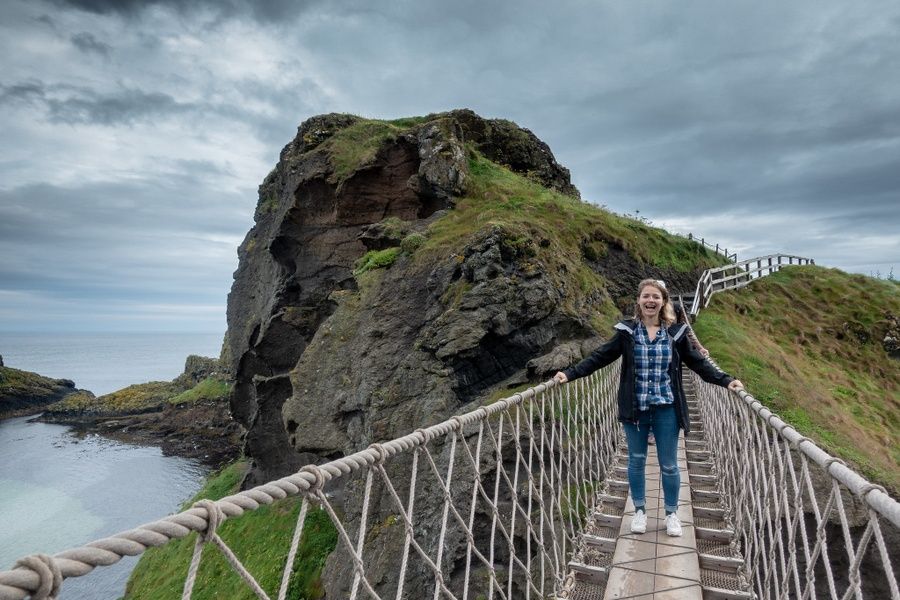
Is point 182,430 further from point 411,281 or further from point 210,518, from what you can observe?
point 210,518

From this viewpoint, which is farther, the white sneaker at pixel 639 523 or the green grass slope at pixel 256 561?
the green grass slope at pixel 256 561

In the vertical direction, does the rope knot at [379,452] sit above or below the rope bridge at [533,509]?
above

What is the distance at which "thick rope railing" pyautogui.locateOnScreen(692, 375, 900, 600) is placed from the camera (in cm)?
185

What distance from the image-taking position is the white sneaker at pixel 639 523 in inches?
153

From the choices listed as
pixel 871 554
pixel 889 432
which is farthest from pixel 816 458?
pixel 889 432

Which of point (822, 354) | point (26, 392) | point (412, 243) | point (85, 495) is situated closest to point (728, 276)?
point (822, 354)

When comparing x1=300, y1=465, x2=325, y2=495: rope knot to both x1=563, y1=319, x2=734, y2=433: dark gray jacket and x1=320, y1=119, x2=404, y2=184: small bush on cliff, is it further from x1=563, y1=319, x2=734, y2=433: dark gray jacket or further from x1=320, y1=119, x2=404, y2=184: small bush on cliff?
x1=320, y1=119, x2=404, y2=184: small bush on cliff

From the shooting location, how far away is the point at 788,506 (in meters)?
3.44

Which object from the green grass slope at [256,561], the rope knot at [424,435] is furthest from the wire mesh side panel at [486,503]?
the green grass slope at [256,561]

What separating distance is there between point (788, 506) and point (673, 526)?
0.81 metres

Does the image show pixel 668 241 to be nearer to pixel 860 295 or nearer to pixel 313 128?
pixel 860 295

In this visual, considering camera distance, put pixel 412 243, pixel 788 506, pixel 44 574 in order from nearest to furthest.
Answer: pixel 44 574
pixel 788 506
pixel 412 243

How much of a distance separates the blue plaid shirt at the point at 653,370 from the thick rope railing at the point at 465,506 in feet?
2.42

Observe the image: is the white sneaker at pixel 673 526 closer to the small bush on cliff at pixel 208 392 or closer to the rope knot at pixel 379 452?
the rope knot at pixel 379 452
